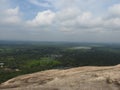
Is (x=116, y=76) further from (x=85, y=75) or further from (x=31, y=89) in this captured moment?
(x=31, y=89)

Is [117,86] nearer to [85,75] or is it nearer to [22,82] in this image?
[85,75]

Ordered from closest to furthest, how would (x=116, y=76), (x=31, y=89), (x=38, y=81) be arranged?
1. (x=31, y=89)
2. (x=116, y=76)
3. (x=38, y=81)

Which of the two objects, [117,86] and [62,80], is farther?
[62,80]

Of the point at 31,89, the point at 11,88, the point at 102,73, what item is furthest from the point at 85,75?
the point at 11,88

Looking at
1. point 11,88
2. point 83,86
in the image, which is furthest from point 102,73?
point 11,88

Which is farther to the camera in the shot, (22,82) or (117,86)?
(22,82)

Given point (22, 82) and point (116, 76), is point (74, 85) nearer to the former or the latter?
point (116, 76)

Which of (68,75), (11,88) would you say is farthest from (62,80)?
(11,88)

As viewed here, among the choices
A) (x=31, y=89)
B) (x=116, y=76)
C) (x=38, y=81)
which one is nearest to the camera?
(x=31, y=89)
